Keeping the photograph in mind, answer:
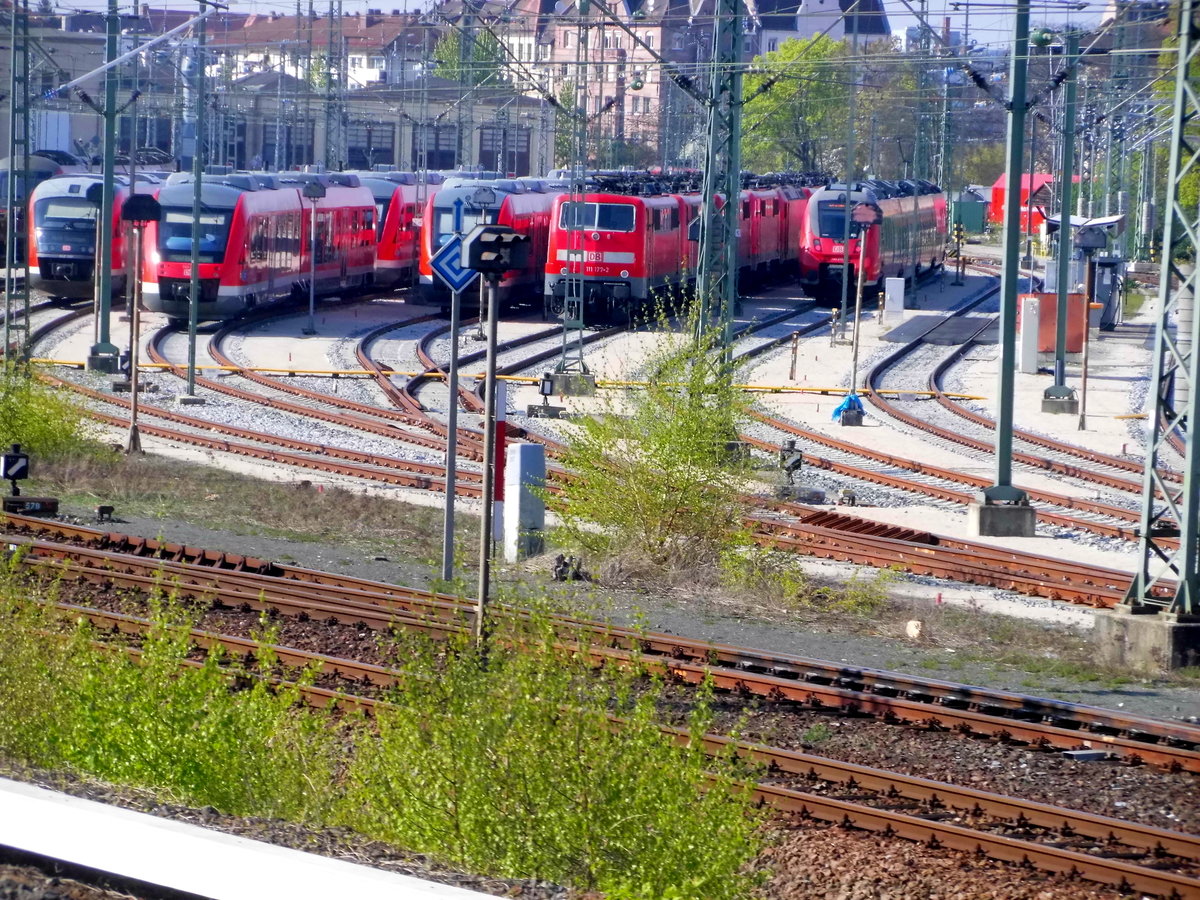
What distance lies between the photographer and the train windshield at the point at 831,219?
37.8 m

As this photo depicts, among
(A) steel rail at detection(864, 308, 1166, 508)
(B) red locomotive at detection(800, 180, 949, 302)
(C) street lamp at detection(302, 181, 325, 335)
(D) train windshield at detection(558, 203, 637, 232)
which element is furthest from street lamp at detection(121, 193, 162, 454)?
(B) red locomotive at detection(800, 180, 949, 302)

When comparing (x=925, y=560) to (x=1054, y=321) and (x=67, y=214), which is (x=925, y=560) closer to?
(x=1054, y=321)

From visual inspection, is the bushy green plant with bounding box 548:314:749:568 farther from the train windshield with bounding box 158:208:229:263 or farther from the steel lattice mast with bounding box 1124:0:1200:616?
the train windshield with bounding box 158:208:229:263

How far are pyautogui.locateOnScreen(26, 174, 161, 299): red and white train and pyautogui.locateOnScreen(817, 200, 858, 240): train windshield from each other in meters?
15.3

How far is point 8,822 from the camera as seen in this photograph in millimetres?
5219

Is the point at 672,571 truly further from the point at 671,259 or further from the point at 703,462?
the point at 671,259

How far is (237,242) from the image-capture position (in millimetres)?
30469

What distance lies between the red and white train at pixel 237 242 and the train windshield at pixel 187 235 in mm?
19

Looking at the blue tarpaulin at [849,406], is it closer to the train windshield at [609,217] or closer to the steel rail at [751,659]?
the train windshield at [609,217]

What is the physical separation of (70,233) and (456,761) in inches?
1163

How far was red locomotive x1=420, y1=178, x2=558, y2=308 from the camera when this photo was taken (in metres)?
31.4

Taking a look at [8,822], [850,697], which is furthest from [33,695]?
[850,697]

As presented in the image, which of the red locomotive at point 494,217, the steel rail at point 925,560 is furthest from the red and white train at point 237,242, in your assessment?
the steel rail at point 925,560

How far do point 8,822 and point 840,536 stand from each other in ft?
34.4
